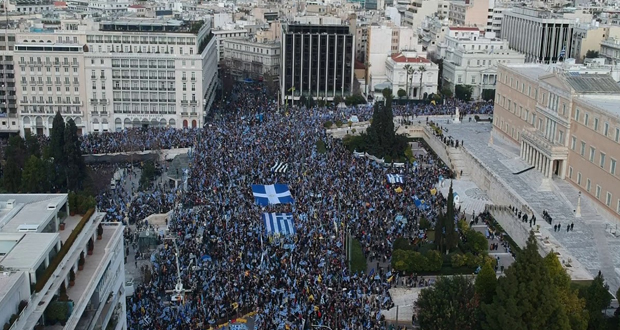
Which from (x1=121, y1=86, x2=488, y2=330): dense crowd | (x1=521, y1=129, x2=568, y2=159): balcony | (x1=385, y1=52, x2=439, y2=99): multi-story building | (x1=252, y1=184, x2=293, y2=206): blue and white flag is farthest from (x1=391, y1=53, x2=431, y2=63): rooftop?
(x1=252, y1=184, x2=293, y2=206): blue and white flag

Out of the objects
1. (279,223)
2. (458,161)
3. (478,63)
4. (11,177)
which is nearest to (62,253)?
(279,223)

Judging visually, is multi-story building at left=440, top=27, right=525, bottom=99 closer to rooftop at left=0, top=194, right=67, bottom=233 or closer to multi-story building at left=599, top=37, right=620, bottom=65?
multi-story building at left=599, top=37, right=620, bottom=65

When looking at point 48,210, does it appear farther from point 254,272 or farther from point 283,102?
point 283,102

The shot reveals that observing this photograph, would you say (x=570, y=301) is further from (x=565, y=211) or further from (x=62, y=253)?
(x=565, y=211)

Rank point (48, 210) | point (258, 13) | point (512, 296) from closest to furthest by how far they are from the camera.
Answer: point (48, 210), point (512, 296), point (258, 13)

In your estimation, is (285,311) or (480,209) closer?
(285,311)

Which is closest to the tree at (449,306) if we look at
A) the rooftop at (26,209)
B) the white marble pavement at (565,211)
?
the white marble pavement at (565,211)

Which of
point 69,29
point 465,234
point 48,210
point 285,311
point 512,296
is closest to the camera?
point 48,210

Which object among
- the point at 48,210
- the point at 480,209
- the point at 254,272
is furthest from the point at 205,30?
the point at 48,210
